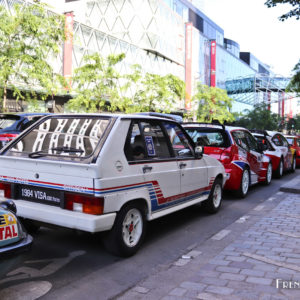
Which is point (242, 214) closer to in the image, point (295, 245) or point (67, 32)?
point (295, 245)

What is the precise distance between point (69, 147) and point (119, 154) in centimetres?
62

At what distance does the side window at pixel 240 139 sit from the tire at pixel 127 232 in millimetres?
4360

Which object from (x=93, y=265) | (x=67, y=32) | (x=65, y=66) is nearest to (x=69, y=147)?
(x=93, y=265)

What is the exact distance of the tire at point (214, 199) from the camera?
22.0ft

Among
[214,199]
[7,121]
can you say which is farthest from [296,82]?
[7,121]

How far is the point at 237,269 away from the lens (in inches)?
157

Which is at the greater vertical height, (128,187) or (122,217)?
(128,187)

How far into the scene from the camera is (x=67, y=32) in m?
16.9

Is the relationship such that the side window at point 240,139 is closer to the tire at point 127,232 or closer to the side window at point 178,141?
the side window at point 178,141

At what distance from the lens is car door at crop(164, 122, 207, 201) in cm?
550

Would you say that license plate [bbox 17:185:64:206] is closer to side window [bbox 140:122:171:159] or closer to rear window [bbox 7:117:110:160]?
rear window [bbox 7:117:110:160]

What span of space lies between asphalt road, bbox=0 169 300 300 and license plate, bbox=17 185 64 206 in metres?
0.48

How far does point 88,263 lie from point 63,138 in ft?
4.96

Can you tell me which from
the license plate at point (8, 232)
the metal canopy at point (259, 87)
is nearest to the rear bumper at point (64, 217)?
the license plate at point (8, 232)
